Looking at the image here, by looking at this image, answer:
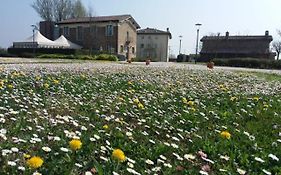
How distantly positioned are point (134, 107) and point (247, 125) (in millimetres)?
1891

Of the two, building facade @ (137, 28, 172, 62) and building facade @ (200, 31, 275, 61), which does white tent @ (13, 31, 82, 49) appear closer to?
building facade @ (137, 28, 172, 62)

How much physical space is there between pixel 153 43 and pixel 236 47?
19.8 metres

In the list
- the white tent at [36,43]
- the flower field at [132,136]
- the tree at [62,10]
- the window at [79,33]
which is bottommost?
the flower field at [132,136]

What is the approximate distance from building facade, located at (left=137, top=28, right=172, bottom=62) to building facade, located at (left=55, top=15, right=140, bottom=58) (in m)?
12.3

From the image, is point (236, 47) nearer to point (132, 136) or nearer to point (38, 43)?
point (38, 43)

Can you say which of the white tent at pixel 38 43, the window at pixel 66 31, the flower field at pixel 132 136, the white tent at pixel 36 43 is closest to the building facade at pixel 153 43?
the window at pixel 66 31

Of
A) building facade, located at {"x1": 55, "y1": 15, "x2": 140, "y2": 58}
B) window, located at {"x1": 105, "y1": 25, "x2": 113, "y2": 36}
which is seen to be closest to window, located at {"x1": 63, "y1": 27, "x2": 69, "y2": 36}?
building facade, located at {"x1": 55, "y1": 15, "x2": 140, "y2": 58}

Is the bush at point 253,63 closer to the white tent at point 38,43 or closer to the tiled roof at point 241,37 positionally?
the white tent at point 38,43

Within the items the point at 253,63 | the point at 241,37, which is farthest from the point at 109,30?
the point at 241,37

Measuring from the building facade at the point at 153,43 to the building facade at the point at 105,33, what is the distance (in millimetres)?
12334

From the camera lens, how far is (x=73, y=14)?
8281 cm

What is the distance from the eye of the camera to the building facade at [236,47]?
74.4 meters

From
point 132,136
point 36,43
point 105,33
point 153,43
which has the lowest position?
point 132,136

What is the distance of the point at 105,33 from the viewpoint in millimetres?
65938
